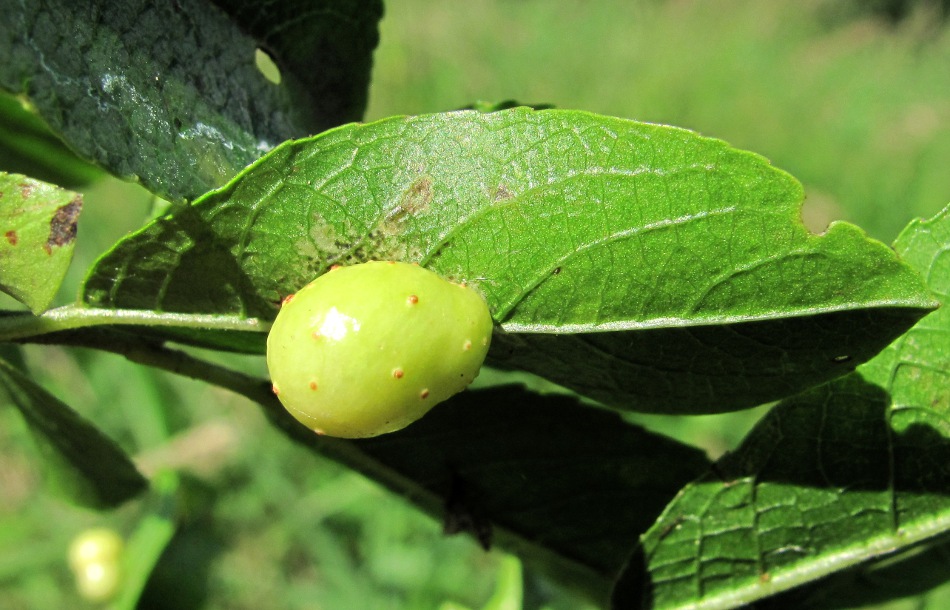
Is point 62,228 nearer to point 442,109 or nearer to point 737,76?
point 442,109

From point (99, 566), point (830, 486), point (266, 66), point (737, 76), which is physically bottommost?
point (99, 566)

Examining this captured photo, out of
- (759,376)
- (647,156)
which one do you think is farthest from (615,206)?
(759,376)

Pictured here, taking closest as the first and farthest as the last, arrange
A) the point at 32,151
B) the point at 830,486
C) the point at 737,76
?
1. the point at 830,486
2. the point at 32,151
3. the point at 737,76

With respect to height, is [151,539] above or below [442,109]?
below

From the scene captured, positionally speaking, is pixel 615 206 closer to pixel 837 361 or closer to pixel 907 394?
pixel 837 361

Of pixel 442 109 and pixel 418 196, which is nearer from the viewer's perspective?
pixel 418 196

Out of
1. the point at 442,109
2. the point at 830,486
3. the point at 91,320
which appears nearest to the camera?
the point at 91,320

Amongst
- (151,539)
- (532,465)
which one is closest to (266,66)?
(532,465)

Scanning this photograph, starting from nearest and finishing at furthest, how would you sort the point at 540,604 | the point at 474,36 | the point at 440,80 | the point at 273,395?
the point at 273,395
the point at 540,604
the point at 440,80
the point at 474,36
